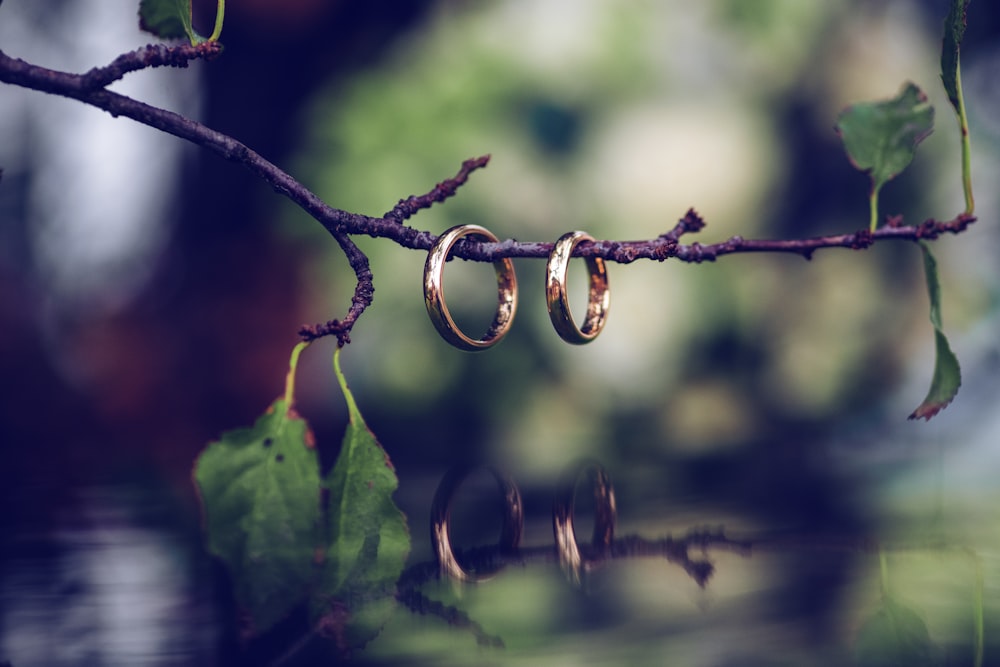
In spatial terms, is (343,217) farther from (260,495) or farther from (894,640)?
(894,640)

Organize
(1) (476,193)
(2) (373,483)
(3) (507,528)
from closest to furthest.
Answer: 1. (2) (373,483)
2. (3) (507,528)
3. (1) (476,193)

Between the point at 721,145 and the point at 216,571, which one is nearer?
the point at 216,571

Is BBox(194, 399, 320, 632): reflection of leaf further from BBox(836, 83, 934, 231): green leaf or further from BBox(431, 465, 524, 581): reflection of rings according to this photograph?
BBox(836, 83, 934, 231): green leaf

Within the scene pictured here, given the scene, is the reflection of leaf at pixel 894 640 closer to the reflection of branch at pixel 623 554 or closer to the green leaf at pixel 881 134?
the reflection of branch at pixel 623 554

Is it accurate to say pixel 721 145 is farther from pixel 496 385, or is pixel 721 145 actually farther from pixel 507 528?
pixel 507 528

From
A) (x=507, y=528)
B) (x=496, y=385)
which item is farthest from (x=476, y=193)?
(x=507, y=528)

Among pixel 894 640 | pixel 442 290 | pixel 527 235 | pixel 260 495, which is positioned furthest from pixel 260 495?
pixel 527 235
